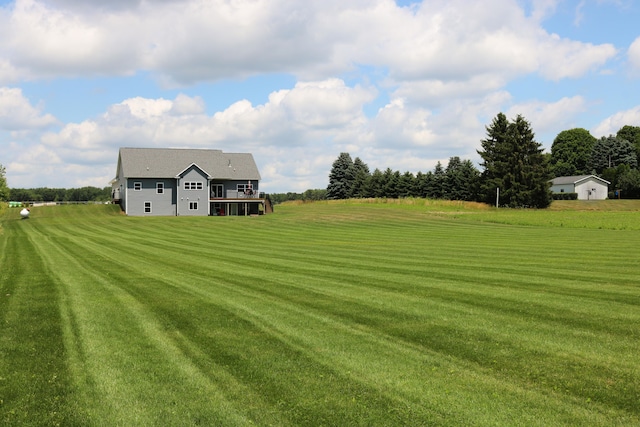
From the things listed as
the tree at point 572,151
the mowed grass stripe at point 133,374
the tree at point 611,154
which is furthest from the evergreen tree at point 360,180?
the mowed grass stripe at point 133,374

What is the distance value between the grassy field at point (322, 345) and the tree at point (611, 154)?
11793cm

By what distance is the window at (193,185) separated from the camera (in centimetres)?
7350

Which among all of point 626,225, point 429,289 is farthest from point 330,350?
point 626,225

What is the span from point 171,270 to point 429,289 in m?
9.26

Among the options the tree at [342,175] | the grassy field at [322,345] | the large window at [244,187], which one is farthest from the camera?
the tree at [342,175]

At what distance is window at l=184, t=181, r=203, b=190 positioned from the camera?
7350 centimetres

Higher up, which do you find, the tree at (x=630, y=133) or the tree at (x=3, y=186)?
the tree at (x=630, y=133)

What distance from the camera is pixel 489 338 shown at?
926cm

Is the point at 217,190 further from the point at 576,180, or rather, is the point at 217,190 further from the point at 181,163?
the point at 576,180

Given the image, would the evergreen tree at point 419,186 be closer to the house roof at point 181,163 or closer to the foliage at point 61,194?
the house roof at point 181,163

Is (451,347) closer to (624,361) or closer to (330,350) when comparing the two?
(330,350)

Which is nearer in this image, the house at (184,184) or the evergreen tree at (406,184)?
the house at (184,184)

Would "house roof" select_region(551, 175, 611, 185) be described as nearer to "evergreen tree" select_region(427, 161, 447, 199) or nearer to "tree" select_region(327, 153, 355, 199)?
"evergreen tree" select_region(427, 161, 447, 199)

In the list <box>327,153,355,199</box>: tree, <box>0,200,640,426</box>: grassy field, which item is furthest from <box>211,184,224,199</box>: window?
<box>0,200,640,426</box>: grassy field
